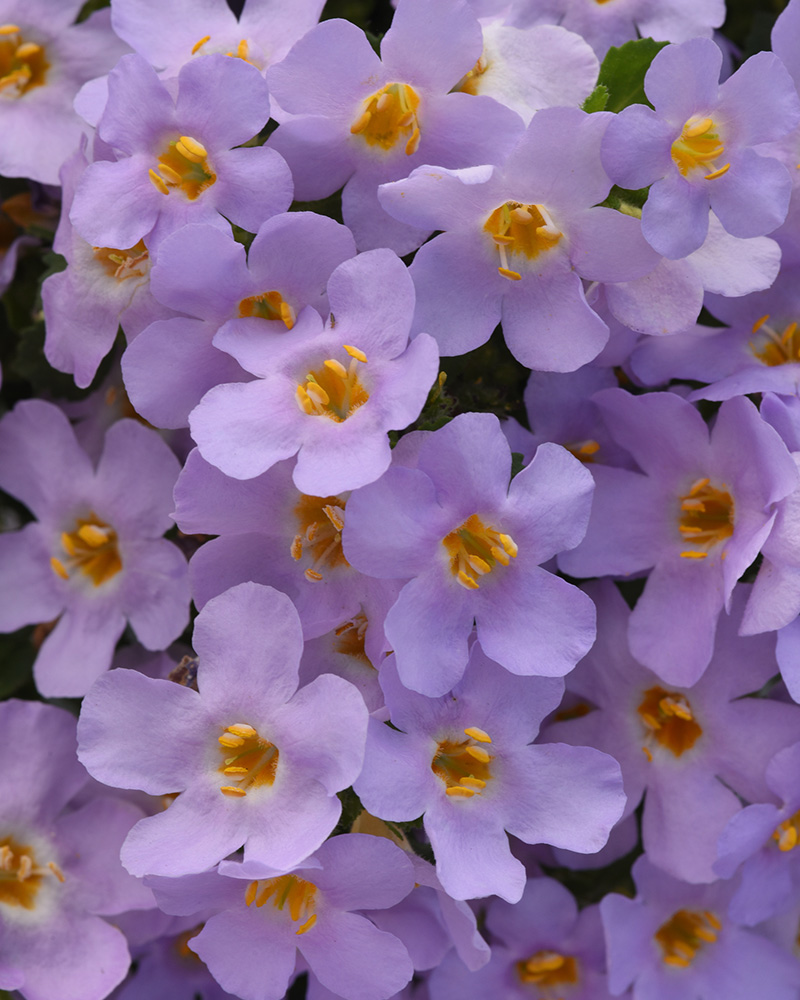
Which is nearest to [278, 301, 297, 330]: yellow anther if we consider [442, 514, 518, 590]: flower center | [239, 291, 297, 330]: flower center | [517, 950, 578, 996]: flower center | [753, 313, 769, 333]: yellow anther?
[239, 291, 297, 330]: flower center

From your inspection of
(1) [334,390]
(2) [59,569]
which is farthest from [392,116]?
(2) [59,569]

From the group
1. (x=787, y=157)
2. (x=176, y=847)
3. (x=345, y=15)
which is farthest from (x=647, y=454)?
(x=345, y=15)

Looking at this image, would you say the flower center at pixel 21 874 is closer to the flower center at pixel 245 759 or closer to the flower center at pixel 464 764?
the flower center at pixel 245 759

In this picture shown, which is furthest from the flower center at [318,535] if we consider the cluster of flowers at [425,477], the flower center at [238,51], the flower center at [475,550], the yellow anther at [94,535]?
the flower center at [238,51]

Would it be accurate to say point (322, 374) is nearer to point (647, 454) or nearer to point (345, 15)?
point (647, 454)

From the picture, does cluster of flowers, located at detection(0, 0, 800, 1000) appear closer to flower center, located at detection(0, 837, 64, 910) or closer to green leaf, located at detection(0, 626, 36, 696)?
flower center, located at detection(0, 837, 64, 910)

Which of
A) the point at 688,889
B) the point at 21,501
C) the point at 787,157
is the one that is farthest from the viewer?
the point at 21,501

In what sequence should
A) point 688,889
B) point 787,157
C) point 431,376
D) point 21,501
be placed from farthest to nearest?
point 21,501
point 688,889
point 787,157
point 431,376

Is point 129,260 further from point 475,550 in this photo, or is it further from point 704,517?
point 704,517
